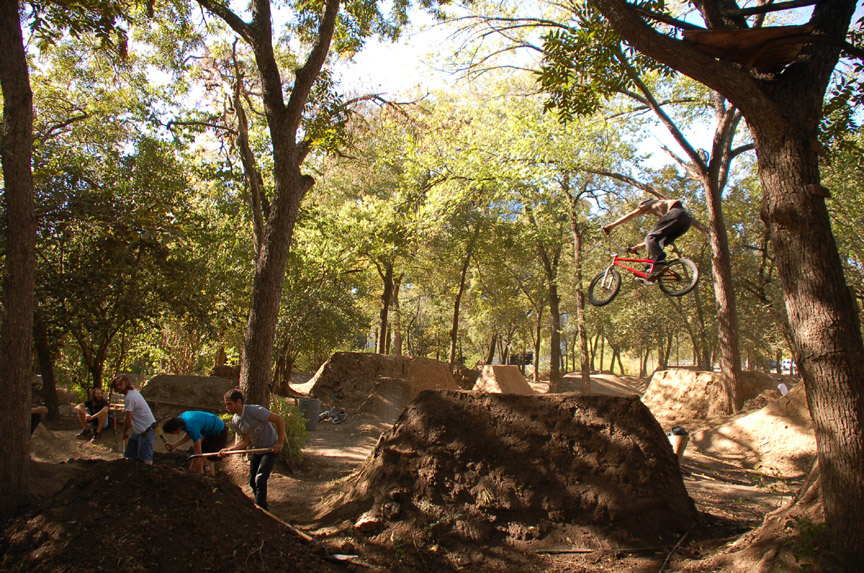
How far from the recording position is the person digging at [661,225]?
7.68 meters

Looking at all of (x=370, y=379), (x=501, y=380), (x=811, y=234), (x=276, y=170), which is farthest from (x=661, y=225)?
(x=370, y=379)

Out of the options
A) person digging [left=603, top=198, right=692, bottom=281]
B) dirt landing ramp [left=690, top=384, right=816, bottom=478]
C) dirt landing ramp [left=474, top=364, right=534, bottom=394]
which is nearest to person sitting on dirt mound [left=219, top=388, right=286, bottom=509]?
person digging [left=603, top=198, right=692, bottom=281]

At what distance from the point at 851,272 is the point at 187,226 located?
28027mm

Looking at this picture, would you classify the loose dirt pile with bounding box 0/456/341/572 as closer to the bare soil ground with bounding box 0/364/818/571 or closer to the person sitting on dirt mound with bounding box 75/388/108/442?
the bare soil ground with bounding box 0/364/818/571

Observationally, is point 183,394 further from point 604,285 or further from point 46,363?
point 604,285

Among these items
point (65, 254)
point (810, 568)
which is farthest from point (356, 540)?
point (65, 254)

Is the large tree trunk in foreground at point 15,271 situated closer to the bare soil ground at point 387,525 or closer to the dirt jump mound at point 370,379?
the bare soil ground at point 387,525

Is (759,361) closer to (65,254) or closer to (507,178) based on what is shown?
(507,178)

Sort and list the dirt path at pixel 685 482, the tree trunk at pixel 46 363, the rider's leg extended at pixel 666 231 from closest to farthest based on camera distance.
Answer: the dirt path at pixel 685 482 → the rider's leg extended at pixel 666 231 → the tree trunk at pixel 46 363

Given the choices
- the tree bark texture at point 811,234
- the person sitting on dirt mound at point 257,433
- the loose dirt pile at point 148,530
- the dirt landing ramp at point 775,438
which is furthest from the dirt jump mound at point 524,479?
the dirt landing ramp at point 775,438

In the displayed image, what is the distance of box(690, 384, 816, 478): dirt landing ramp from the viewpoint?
9680mm

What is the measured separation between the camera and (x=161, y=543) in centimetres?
410

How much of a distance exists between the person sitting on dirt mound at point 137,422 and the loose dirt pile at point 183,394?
373 centimetres

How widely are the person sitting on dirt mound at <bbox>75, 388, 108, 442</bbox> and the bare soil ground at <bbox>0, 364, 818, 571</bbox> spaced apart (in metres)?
2.90
